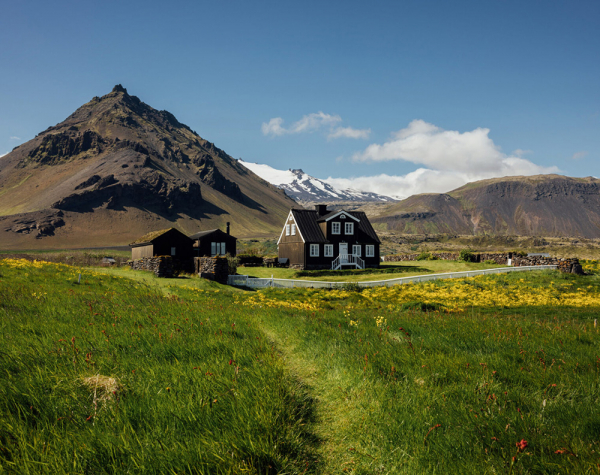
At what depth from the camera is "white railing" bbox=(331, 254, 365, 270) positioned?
4311 cm

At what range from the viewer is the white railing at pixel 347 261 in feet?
141

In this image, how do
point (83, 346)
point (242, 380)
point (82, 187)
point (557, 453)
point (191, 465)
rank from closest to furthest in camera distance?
point (191, 465) < point (557, 453) < point (242, 380) < point (83, 346) < point (82, 187)

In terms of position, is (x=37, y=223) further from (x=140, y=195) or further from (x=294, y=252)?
(x=294, y=252)

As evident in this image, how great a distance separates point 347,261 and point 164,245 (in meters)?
21.7

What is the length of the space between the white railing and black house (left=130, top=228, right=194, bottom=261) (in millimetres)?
18016

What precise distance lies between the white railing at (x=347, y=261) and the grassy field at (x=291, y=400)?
118ft

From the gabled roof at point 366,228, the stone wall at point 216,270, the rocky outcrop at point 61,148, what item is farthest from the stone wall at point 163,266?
the rocky outcrop at point 61,148

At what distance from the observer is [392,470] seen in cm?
291

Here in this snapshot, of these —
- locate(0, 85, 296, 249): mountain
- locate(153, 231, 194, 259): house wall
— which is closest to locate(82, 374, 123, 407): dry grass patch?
locate(153, 231, 194, 259): house wall

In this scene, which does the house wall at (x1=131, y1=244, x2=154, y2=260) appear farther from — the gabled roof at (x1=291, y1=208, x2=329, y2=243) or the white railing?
the white railing

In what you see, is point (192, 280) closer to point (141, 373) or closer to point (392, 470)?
point (141, 373)

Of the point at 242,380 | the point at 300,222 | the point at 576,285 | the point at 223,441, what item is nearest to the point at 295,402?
the point at 242,380

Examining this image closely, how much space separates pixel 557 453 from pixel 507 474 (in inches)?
20.6

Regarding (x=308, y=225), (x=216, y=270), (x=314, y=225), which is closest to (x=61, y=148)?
(x=308, y=225)
